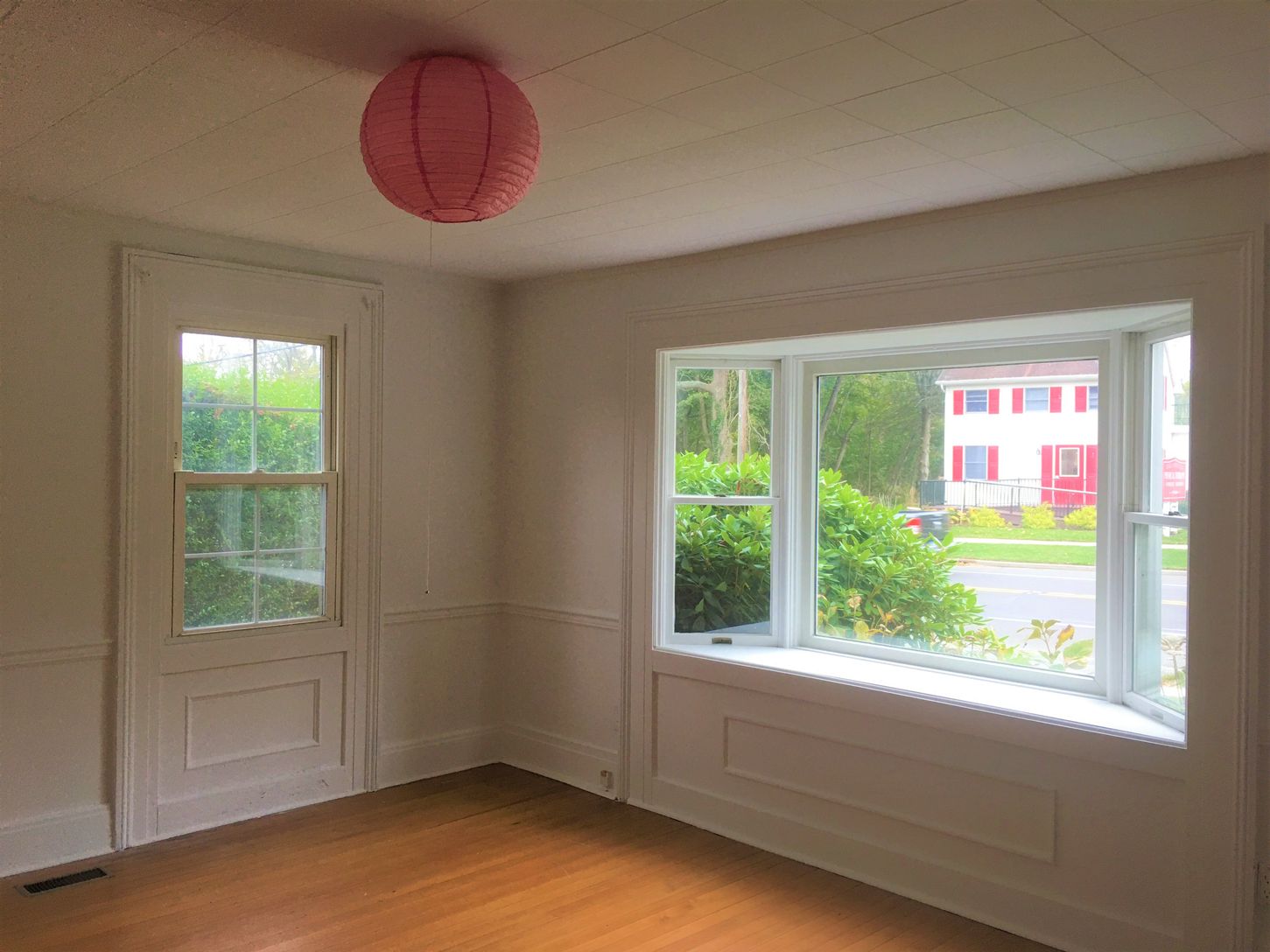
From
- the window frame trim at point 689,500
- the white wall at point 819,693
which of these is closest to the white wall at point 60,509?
the white wall at point 819,693

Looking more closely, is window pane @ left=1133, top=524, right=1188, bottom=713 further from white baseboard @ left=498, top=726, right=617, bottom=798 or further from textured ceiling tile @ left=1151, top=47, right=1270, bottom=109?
white baseboard @ left=498, top=726, right=617, bottom=798

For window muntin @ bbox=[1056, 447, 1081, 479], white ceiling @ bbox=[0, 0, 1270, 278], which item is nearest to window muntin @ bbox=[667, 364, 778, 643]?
white ceiling @ bbox=[0, 0, 1270, 278]

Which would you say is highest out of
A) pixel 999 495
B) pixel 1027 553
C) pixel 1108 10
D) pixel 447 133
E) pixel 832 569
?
pixel 1108 10

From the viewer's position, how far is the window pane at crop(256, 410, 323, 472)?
178 inches

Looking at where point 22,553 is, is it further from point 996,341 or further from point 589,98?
point 996,341

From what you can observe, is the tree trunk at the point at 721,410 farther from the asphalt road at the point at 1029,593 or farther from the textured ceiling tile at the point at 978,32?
the textured ceiling tile at the point at 978,32

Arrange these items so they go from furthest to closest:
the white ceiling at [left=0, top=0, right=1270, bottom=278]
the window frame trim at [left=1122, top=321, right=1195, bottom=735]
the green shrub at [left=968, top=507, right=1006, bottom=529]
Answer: the green shrub at [left=968, top=507, right=1006, bottom=529] < the window frame trim at [left=1122, top=321, right=1195, bottom=735] < the white ceiling at [left=0, top=0, right=1270, bottom=278]

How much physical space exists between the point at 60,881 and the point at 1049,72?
419 centimetres

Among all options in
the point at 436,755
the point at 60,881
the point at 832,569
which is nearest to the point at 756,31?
the point at 832,569

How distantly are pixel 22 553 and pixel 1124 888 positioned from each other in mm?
4095

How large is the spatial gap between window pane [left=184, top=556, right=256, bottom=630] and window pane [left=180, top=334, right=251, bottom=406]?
27.9 inches

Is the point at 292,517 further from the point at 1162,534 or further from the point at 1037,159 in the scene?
the point at 1162,534

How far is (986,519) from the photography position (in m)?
4.12

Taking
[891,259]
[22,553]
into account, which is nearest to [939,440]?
[891,259]
